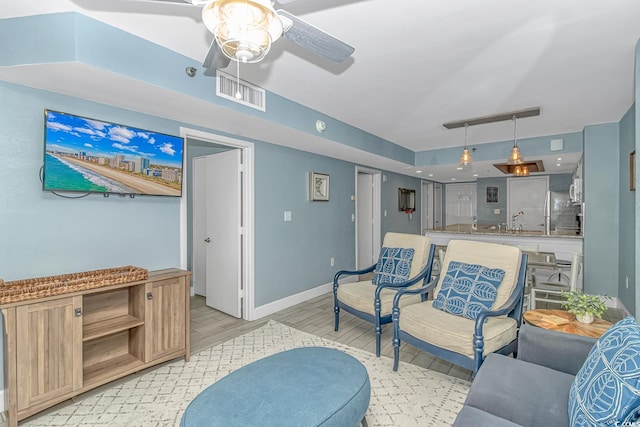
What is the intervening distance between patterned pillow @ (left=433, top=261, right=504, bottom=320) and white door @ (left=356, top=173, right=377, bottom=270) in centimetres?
371

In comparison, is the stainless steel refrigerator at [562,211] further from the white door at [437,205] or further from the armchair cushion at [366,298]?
the armchair cushion at [366,298]

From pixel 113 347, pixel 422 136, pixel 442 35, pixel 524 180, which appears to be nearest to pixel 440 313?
pixel 442 35

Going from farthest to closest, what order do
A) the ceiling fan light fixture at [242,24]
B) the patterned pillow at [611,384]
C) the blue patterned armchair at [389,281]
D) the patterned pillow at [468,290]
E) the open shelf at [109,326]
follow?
the blue patterned armchair at [389,281] < the patterned pillow at [468,290] < the open shelf at [109,326] < the ceiling fan light fixture at [242,24] < the patterned pillow at [611,384]

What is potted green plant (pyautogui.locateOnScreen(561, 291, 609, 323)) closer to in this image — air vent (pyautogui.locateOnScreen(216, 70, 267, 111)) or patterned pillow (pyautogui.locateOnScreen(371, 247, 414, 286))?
patterned pillow (pyautogui.locateOnScreen(371, 247, 414, 286))

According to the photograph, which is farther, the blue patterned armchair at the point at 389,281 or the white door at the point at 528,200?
the white door at the point at 528,200

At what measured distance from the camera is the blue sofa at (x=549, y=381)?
1.09 m

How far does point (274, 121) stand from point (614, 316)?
453 cm

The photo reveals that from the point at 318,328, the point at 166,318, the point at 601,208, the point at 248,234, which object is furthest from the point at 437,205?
the point at 166,318

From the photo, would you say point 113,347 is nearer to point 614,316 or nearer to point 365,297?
point 365,297

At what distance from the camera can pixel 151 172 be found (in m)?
2.72

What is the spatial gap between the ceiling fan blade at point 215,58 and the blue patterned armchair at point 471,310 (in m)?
2.16

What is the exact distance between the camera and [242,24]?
125cm

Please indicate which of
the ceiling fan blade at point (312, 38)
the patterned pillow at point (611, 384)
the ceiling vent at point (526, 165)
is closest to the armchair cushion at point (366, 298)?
the patterned pillow at point (611, 384)

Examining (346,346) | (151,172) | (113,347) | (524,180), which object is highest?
(524,180)
